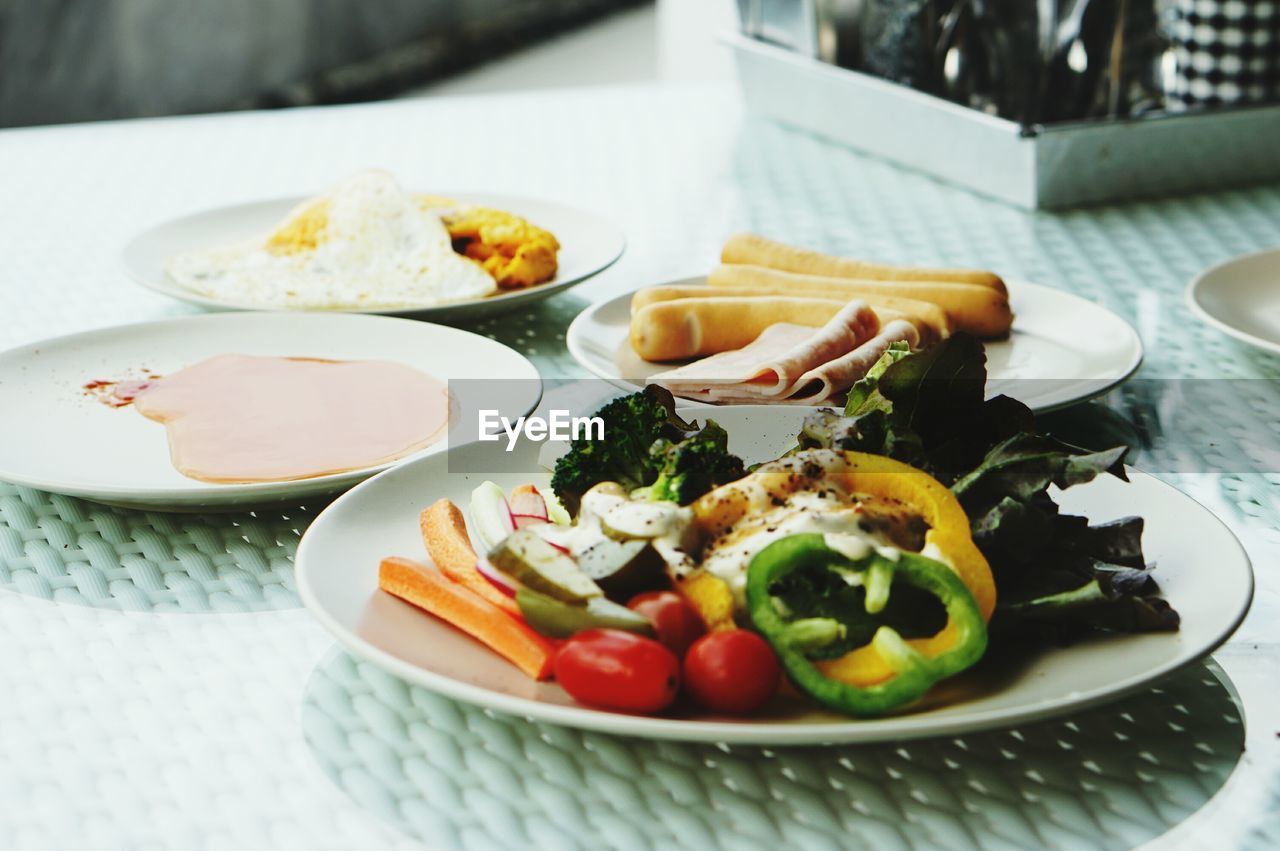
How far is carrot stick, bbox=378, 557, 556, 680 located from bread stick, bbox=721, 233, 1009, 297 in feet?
2.66

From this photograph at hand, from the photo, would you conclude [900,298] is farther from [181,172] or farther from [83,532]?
[181,172]

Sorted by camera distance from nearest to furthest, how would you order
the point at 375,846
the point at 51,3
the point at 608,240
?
the point at 375,846 < the point at 608,240 < the point at 51,3

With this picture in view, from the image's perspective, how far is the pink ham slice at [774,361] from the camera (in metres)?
1.31

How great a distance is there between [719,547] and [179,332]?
849mm

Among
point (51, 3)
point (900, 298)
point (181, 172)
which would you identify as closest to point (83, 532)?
point (900, 298)

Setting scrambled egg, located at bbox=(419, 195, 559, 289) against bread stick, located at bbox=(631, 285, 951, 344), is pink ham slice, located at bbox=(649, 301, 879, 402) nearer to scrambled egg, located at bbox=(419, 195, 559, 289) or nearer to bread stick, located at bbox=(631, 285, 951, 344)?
bread stick, located at bbox=(631, 285, 951, 344)

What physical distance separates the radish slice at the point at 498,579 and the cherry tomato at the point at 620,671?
0.09m

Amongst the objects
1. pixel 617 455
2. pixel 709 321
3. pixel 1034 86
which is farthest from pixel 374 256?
pixel 1034 86

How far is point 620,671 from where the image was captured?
2.50 ft

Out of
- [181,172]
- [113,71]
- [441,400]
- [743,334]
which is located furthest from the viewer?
[113,71]

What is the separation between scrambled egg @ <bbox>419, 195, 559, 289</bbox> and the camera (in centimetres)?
165

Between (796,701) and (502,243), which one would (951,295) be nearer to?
(502,243)

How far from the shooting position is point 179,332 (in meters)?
1.51

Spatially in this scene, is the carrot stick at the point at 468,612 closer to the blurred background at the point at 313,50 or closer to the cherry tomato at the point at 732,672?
the cherry tomato at the point at 732,672
